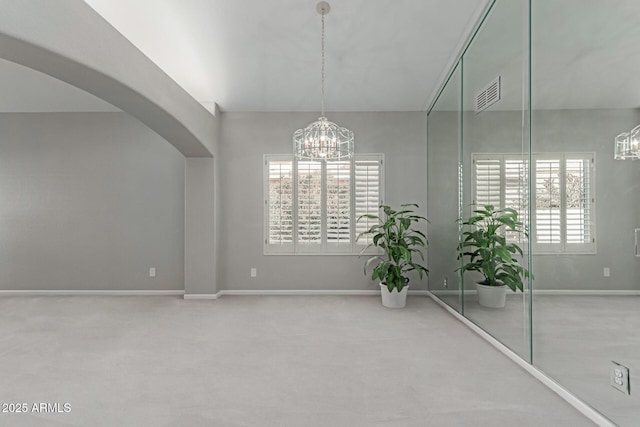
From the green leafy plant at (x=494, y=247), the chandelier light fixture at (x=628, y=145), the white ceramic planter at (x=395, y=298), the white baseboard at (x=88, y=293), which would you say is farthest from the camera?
the white baseboard at (x=88, y=293)

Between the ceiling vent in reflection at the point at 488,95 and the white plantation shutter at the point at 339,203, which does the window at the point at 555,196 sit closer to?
the ceiling vent in reflection at the point at 488,95

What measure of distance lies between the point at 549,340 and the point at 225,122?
4816 mm

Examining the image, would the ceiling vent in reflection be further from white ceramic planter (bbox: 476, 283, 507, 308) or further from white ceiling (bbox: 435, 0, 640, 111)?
white ceramic planter (bbox: 476, 283, 507, 308)

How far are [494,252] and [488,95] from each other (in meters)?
1.49

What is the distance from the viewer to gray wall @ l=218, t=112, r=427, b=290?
5.03 m

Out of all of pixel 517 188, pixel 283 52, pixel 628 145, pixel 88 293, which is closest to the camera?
pixel 628 145

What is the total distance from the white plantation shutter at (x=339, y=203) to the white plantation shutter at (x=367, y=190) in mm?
142

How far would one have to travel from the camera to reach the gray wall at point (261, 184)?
16.5 ft

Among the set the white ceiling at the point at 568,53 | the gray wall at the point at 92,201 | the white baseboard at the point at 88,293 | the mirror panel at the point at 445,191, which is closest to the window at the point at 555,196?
the white ceiling at the point at 568,53

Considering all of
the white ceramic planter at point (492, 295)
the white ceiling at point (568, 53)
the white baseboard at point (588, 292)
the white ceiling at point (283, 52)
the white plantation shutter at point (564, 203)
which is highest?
the white ceiling at point (283, 52)

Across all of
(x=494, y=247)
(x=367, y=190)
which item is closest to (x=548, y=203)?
(x=494, y=247)

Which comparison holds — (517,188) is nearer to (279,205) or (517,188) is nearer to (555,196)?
(555,196)

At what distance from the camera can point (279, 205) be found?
5035mm

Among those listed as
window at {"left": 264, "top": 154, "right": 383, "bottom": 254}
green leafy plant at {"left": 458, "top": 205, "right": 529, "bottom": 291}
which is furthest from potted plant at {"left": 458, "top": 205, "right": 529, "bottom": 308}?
window at {"left": 264, "top": 154, "right": 383, "bottom": 254}
